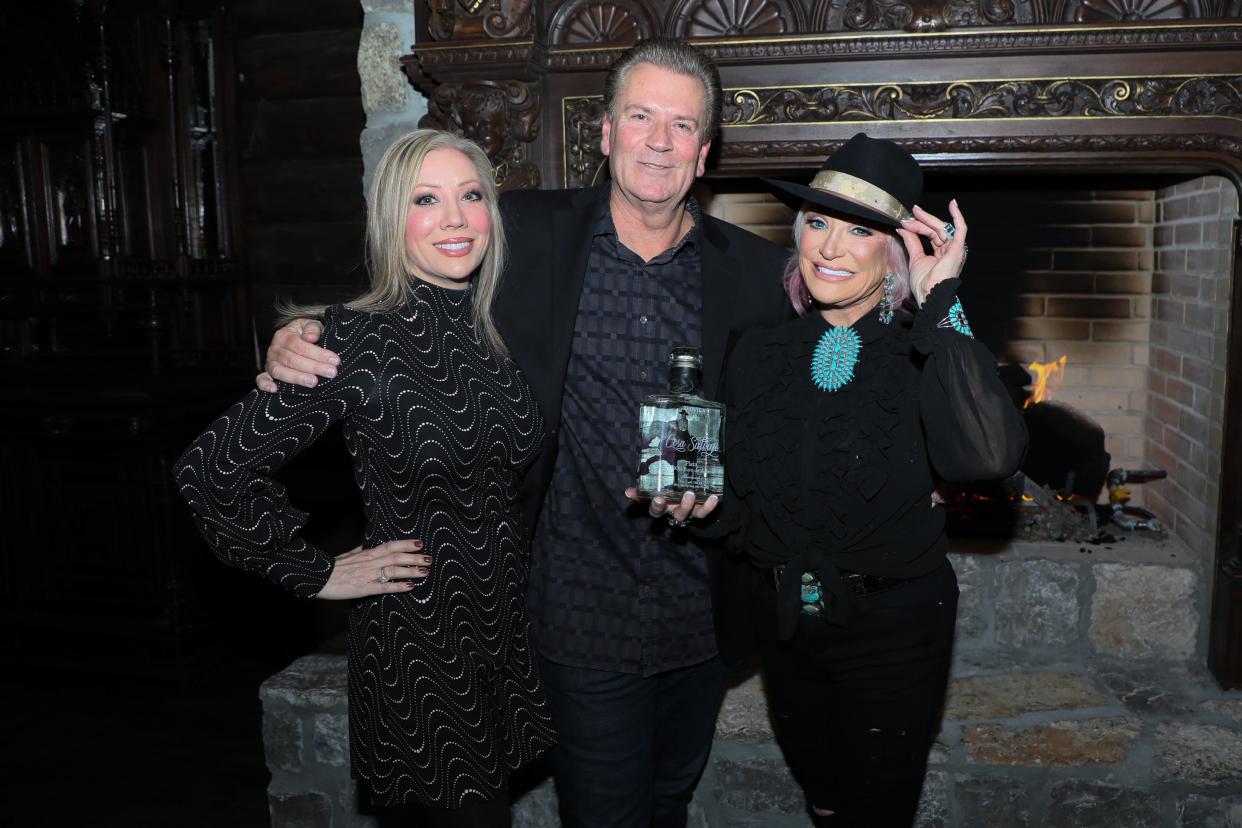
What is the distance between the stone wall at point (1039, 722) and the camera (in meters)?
2.54

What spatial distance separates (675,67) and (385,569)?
3.54 ft

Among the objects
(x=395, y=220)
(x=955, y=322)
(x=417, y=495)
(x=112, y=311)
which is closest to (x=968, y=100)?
(x=955, y=322)

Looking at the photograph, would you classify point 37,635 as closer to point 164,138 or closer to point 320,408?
point 164,138

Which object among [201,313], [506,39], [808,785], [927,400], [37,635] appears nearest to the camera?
[927,400]

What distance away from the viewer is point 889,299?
188 cm

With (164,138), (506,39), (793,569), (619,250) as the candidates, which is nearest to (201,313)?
(164,138)

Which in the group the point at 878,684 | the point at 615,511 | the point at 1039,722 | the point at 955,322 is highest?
the point at 955,322

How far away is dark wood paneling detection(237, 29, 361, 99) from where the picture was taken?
429cm

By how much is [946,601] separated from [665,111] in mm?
1031

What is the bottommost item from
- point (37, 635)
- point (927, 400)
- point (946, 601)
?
point (37, 635)

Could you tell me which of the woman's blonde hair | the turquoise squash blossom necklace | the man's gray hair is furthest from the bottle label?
the man's gray hair

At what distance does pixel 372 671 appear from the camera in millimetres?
1865

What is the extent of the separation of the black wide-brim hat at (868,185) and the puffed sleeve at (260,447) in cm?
81

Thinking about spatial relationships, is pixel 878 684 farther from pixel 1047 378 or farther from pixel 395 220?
pixel 1047 378
